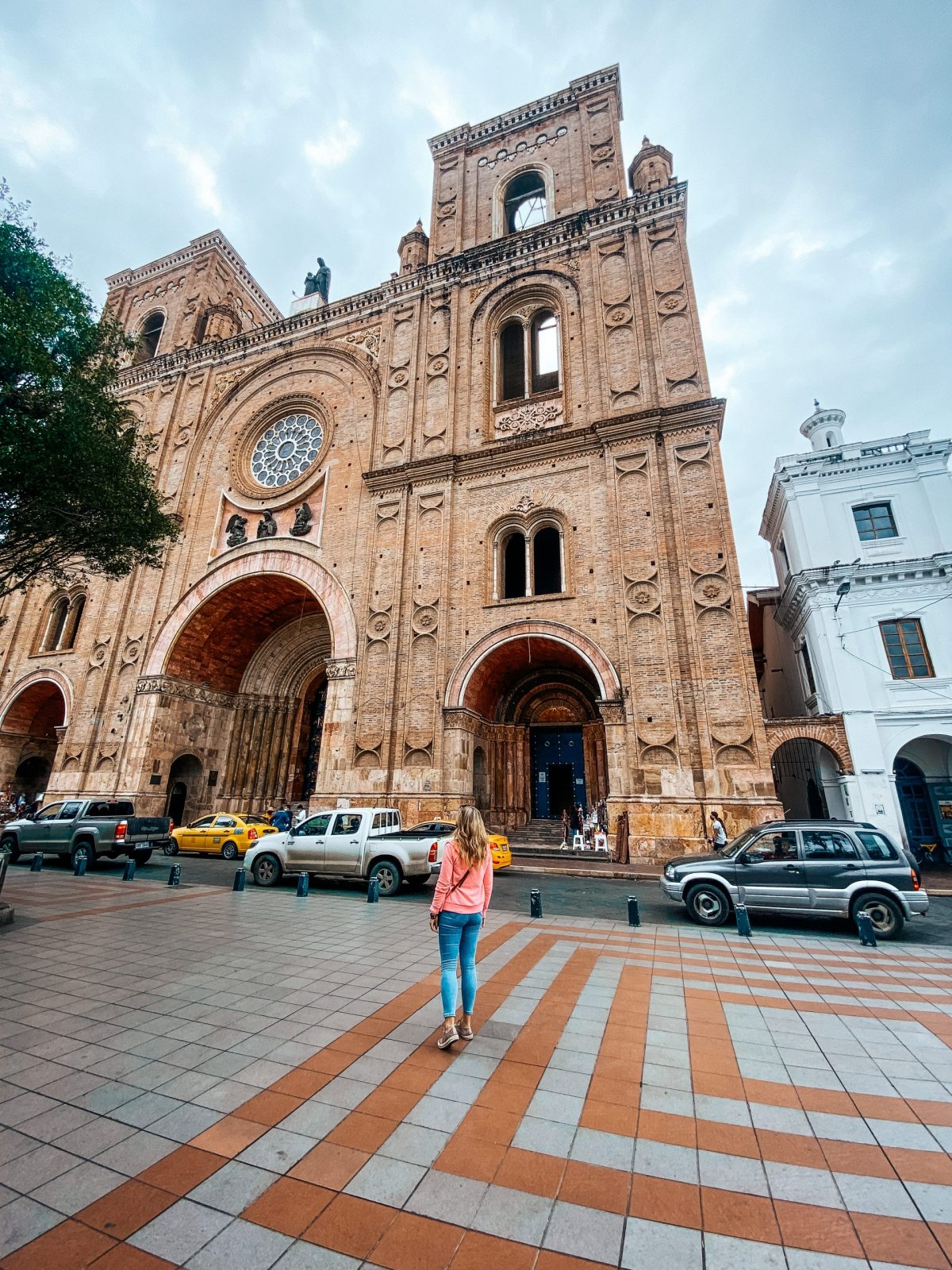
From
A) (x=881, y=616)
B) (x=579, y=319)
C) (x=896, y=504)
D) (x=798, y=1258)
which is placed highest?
(x=579, y=319)

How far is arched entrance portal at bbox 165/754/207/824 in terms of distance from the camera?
20.9 m

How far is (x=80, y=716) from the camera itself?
2112 centimetres

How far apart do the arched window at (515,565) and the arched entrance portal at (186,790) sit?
13.9 meters

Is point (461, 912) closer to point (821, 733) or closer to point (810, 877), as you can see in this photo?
point (810, 877)

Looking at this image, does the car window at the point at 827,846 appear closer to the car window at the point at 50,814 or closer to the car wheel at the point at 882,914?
the car wheel at the point at 882,914

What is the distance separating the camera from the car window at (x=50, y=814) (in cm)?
1423

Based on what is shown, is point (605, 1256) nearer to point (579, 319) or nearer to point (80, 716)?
point (579, 319)

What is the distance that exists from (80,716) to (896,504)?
94.8ft

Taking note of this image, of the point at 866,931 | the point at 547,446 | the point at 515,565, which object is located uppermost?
the point at 547,446

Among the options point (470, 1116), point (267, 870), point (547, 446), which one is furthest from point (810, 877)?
point (547, 446)

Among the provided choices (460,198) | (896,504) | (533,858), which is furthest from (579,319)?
(533,858)

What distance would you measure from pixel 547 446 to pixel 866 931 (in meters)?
14.9

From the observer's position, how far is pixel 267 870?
11383 mm

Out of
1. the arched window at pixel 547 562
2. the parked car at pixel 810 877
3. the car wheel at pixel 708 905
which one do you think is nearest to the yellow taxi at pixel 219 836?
the arched window at pixel 547 562
